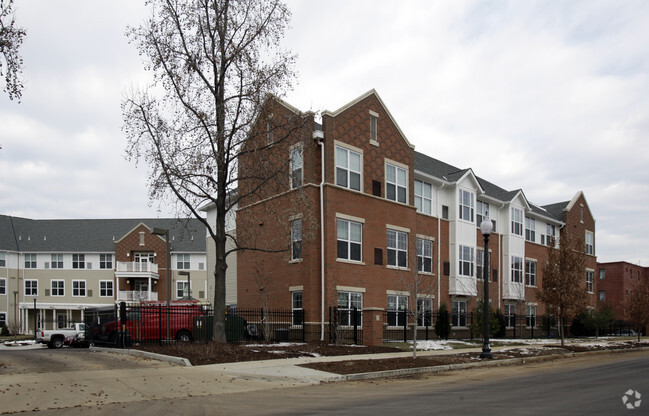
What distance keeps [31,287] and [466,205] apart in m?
52.8

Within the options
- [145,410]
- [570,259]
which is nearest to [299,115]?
[145,410]

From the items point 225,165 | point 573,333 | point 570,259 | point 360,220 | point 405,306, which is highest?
point 225,165

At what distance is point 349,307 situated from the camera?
28.6 meters

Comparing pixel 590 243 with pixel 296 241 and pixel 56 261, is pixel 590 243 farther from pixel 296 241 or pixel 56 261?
pixel 56 261

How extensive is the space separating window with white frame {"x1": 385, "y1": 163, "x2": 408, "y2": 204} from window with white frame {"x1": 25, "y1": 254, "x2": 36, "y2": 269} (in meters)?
52.6

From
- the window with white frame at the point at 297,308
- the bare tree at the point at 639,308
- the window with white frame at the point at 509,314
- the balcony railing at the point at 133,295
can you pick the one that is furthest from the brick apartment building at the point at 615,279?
the window with white frame at the point at 297,308

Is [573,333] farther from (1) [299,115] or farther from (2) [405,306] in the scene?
(1) [299,115]

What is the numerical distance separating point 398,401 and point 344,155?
1865 cm

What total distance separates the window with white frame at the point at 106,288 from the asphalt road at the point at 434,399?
57642mm

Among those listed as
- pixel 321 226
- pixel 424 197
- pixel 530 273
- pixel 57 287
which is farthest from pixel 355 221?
pixel 57 287

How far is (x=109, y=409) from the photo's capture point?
1068cm

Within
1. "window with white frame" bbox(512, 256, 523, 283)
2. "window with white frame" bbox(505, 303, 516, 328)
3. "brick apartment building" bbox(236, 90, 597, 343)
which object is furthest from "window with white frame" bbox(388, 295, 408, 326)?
"window with white frame" bbox(512, 256, 523, 283)

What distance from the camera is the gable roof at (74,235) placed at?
68062mm

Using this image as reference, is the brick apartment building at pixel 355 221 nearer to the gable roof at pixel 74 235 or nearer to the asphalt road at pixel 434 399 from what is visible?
the asphalt road at pixel 434 399
